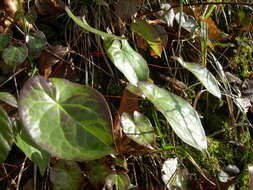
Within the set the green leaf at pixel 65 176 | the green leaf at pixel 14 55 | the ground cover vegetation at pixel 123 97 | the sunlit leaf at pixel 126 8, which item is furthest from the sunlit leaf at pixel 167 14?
the green leaf at pixel 65 176

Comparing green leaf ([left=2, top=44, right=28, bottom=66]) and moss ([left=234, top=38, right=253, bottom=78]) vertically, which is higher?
green leaf ([left=2, top=44, right=28, bottom=66])

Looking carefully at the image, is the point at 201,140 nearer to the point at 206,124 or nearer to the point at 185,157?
the point at 185,157

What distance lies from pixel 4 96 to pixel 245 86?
85cm

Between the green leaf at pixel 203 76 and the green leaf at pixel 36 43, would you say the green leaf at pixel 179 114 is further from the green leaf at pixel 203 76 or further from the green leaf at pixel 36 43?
the green leaf at pixel 36 43

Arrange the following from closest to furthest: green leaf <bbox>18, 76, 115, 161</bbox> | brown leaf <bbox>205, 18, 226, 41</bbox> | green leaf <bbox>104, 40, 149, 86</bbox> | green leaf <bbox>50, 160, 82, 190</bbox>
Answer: green leaf <bbox>18, 76, 115, 161</bbox> → green leaf <bbox>50, 160, 82, 190</bbox> → green leaf <bbox>104, 40, 149, 86</bbox> → brown leaf <bbox>205, 18, 226, 41</bbox>

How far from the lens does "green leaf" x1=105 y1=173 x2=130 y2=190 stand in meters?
0.88

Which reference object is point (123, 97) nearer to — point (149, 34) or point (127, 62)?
point (127, 62)

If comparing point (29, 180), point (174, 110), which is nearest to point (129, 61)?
point (174, 110)

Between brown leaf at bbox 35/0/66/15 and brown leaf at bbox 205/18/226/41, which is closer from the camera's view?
brown leaf at bbox 35/0/66/15

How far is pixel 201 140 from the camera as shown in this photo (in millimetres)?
875

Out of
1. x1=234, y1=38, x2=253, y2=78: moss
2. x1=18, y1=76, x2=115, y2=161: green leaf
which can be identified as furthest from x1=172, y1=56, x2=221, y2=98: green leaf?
x1=18, y1=76, x2=115, y2=161: green leaf

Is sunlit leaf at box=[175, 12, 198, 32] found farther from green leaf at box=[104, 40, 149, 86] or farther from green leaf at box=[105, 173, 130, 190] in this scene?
green leaf at box=[105, 173, 130, 190]

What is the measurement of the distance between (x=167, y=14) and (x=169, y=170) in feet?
1.75

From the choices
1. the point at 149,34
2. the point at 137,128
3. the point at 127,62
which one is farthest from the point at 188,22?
the point at 137,128
